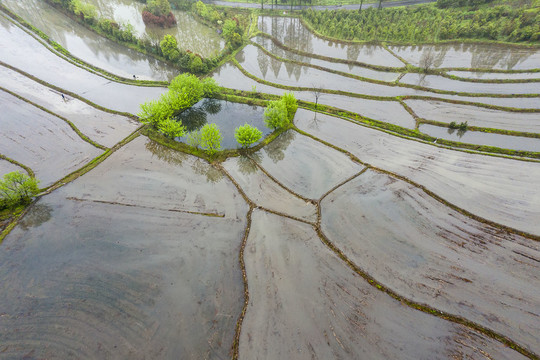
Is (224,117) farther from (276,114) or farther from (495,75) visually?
(495,75)


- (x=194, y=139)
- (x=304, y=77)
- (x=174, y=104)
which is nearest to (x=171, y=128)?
(x=194, y=139)

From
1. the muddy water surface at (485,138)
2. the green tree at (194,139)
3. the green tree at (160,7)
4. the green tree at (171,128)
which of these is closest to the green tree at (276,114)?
the green tree at (194,139)

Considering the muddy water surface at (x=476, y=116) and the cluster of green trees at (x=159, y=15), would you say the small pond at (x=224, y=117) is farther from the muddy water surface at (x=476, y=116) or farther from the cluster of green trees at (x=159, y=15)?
the cluster of green trees at (x=159, y=15)

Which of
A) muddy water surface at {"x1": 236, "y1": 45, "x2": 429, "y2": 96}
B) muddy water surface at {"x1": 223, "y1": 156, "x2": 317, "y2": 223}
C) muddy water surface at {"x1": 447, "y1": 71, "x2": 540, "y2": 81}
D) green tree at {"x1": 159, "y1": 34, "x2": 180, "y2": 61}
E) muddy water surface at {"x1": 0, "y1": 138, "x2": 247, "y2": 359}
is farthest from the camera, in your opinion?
green tree at {"x1": 159, "y1": 34, "x2": 180, "y2": 61}

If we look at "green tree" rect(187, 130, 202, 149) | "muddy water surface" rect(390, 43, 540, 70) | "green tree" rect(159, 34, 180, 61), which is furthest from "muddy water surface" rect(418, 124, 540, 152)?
"green tree" rect(159, 34, 180, 61)

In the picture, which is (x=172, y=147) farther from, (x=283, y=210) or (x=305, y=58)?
(x=305, y=58)

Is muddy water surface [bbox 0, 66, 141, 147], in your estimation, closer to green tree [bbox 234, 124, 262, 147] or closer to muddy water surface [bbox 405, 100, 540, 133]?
green tree [bbox 234, 124, 262, 147]
